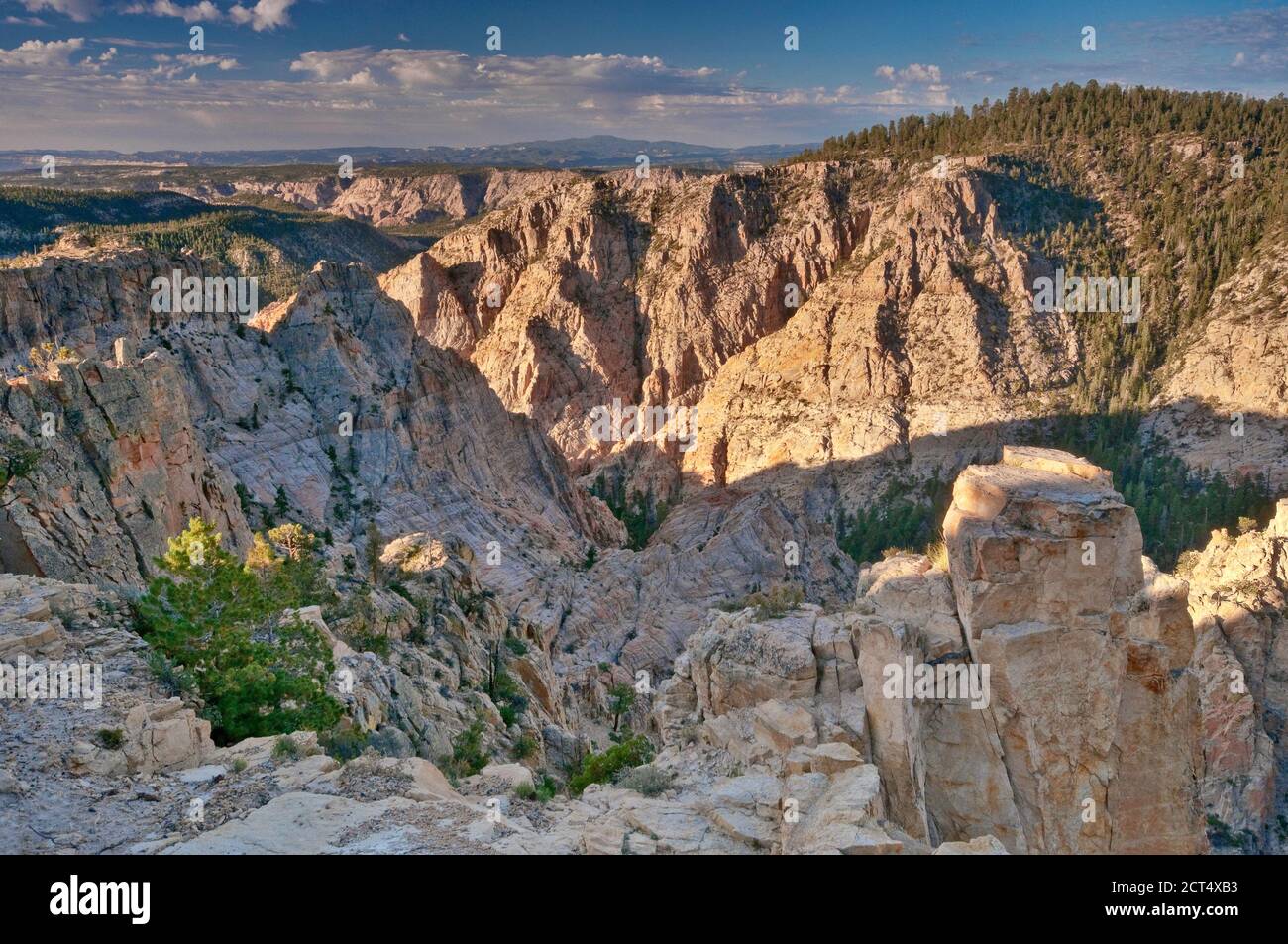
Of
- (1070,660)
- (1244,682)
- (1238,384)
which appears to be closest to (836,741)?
(1070,660)

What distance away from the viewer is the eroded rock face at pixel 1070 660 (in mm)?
25859

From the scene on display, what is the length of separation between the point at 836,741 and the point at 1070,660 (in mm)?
9176

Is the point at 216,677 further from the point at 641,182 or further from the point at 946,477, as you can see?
the point at 641,182

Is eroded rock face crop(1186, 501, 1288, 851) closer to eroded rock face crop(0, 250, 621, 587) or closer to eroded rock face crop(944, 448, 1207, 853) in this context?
eroded rock face crop(944, 448, 1207, 853)

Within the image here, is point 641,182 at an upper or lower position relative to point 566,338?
upper

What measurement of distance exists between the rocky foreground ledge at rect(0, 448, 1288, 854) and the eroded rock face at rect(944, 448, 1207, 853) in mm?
64

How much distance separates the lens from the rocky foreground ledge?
1280 centimetres

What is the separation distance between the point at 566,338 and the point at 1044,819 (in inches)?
3905

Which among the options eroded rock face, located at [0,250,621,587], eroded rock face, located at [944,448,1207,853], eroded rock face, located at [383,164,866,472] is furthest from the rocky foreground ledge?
eroded rock face, located at [383,164,866,472]

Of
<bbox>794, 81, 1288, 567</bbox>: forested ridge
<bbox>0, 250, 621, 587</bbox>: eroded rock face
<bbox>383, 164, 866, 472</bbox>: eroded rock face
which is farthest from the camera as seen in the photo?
<bbox>383, 164, 866, 472</bbox>: eroded rock face

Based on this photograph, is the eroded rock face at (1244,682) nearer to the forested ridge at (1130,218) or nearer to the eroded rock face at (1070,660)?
the eroded rock face at (1070,660)

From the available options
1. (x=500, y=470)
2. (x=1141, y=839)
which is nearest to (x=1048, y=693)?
(x=1141, y=839)

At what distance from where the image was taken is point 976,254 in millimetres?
106562

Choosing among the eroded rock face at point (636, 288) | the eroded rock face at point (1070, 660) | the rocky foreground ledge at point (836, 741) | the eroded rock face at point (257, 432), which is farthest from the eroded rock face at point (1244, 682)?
the eroded rock face at point (636, 288)
